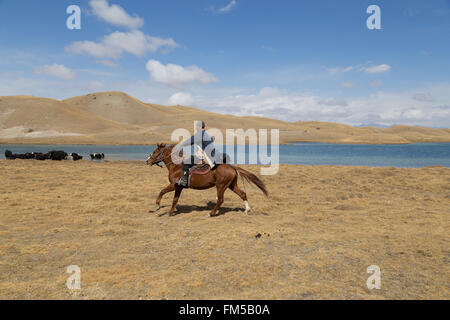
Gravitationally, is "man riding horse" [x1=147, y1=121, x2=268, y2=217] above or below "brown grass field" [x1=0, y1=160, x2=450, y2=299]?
above

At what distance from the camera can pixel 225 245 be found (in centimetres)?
709

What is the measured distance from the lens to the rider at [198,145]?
948cm

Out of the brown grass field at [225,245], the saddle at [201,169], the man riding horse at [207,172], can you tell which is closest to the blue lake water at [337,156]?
the brown grass field at [225,245]

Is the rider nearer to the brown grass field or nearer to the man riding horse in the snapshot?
the man riding horse

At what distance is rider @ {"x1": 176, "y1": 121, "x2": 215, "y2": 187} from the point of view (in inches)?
373

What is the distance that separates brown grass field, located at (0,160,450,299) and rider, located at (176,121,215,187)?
1618 mm

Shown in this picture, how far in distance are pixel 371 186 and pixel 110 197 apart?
47.4ft

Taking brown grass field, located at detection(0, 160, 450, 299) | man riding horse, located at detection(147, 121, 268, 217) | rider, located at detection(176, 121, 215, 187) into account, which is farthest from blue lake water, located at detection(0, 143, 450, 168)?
rider, located at detection(176, 121, 215, 187)

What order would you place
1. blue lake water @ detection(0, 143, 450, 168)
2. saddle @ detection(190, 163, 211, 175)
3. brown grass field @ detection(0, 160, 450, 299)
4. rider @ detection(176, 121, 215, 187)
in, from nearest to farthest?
brown grass field @ detection(0, 160, 450, 299), rider @ detection(176, 121, 215, 187), saddle @ detection(190, 163, 211, 175), blue lake water @ detection(0, 143, 450, 168)

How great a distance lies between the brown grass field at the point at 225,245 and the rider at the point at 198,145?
162 cm

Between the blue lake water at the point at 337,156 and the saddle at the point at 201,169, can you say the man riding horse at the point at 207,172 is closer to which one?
the saddle at the point at 201,169

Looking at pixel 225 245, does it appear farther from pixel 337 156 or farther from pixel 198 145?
pixel 337 156
